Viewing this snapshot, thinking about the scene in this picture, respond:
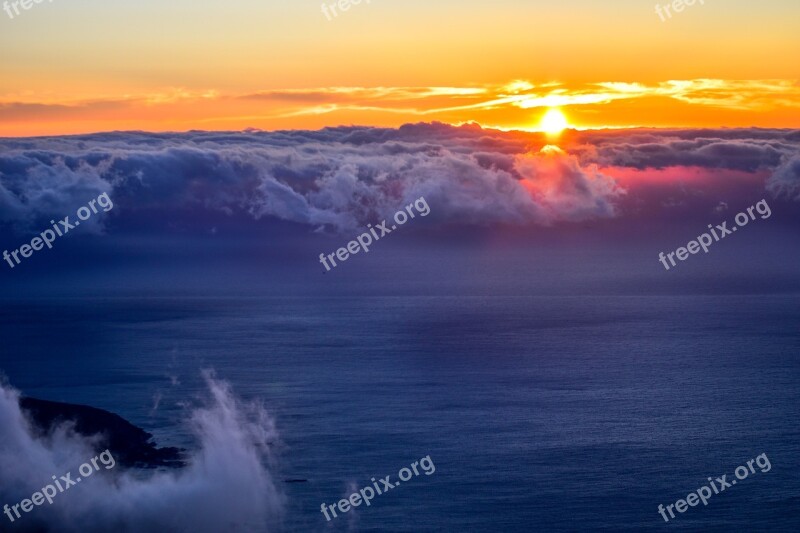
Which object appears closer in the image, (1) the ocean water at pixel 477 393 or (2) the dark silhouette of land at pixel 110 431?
(1) the ocean water at pixel 477 393

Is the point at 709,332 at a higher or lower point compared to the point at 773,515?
higher

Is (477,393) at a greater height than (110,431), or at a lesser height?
greater

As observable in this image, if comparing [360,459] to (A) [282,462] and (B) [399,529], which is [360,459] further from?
(B) [399,529]

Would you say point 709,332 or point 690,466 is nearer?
point 690,466

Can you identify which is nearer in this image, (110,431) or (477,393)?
(110,431)

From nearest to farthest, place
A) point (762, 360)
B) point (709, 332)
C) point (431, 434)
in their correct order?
point (431, 434), point (762, 360), point (709, 332)

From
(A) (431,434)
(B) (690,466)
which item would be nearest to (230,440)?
(A) (431,434)

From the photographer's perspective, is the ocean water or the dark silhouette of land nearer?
the ocean water

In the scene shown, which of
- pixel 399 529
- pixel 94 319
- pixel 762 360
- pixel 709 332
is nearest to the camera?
pixel 399 529
